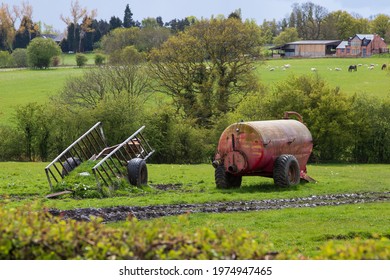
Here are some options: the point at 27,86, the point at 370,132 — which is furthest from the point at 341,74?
the point at 370,132

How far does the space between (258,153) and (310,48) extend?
156 metres

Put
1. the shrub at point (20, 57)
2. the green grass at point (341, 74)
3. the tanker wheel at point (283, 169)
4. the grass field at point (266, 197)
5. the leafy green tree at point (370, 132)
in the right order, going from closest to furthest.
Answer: the grass field at point (266, 197)
the tanker wheel at point (283, 169)
the leafy green tree at point (370, 132)
the green grass at point (341, 74)
the shrub at point (20, 57)

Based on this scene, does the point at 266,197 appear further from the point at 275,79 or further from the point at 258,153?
the point at 275,79

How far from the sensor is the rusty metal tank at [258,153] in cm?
2872

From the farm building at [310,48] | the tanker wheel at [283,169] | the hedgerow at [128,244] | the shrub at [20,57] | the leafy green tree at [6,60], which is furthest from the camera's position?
the farm building at [310,48]

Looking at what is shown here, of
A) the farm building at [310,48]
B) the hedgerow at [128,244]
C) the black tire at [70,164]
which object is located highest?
the hedgerow at [128,244]

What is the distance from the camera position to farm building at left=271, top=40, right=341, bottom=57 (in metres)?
179

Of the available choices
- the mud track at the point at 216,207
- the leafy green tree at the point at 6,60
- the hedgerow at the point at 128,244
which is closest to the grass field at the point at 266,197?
the mud track at the point at 216,207

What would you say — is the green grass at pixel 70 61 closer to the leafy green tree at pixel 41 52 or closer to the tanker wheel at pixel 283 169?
the leafy green tree at pixel 41 52

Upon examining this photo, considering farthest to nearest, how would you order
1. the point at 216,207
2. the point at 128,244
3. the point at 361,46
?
the point at 361,46 < the point at 216,207 < the point at 128,244

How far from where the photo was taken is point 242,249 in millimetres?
8195

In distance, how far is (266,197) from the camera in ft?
87.7

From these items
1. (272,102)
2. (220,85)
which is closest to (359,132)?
(272,102)

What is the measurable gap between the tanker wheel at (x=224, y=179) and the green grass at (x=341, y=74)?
187 feet
